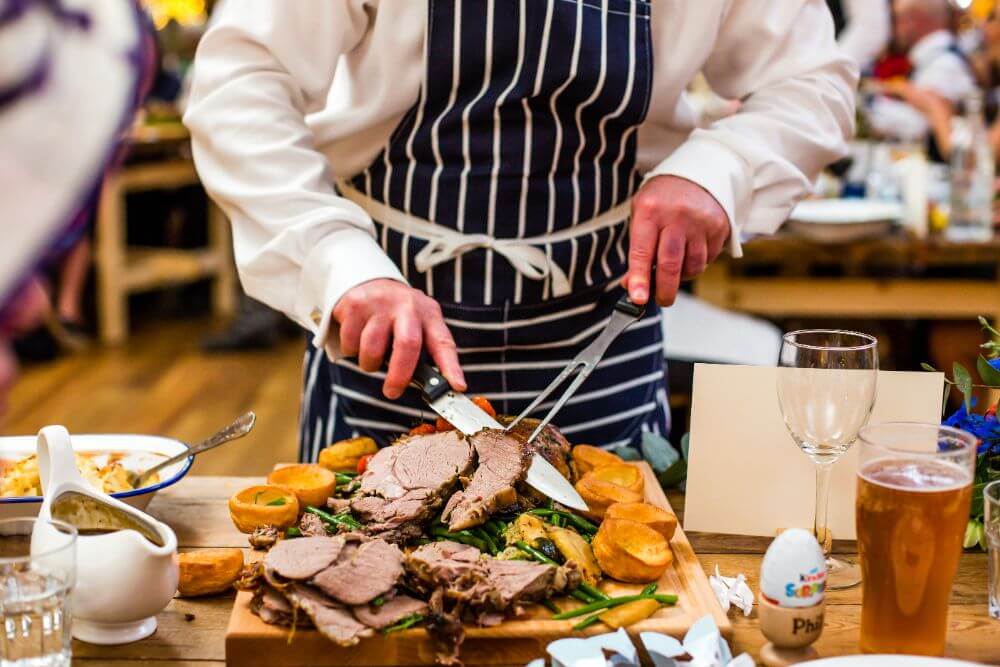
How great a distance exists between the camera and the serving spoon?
1.26 metres

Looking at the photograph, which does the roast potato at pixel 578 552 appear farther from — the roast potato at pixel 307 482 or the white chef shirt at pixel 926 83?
the white chef shirt at pixel 926 83

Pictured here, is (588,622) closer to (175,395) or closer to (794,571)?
(794,571)

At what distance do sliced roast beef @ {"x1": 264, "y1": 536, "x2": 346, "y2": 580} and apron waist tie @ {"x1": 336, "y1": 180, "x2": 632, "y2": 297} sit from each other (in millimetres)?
604

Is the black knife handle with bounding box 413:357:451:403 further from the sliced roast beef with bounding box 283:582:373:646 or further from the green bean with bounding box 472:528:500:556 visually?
the sliced roast beef with bounding box 283:582:373:646

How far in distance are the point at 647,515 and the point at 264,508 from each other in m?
0.40

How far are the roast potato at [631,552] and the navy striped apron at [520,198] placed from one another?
51 cm

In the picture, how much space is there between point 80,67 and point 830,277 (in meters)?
3.16

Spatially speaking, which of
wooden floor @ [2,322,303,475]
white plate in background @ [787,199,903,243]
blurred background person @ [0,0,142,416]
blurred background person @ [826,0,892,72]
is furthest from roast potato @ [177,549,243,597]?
blurred background person @ [826,0,892,72]

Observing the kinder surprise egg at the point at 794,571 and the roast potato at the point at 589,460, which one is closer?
the kinder surprise egg at the point at 794,571

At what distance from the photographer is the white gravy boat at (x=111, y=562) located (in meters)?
0.96

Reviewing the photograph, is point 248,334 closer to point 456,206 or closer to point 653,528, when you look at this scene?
point 456,206

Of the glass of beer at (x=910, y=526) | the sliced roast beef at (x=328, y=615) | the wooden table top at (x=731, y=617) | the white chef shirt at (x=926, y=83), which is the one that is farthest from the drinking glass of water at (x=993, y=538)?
the white chef shirt at (x=926, y=83)

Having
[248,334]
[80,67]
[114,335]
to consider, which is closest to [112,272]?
[114,335]

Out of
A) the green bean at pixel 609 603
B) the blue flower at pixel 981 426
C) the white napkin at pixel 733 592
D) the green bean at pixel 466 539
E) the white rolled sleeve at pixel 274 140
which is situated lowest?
the white napkin at pixel 733 592
